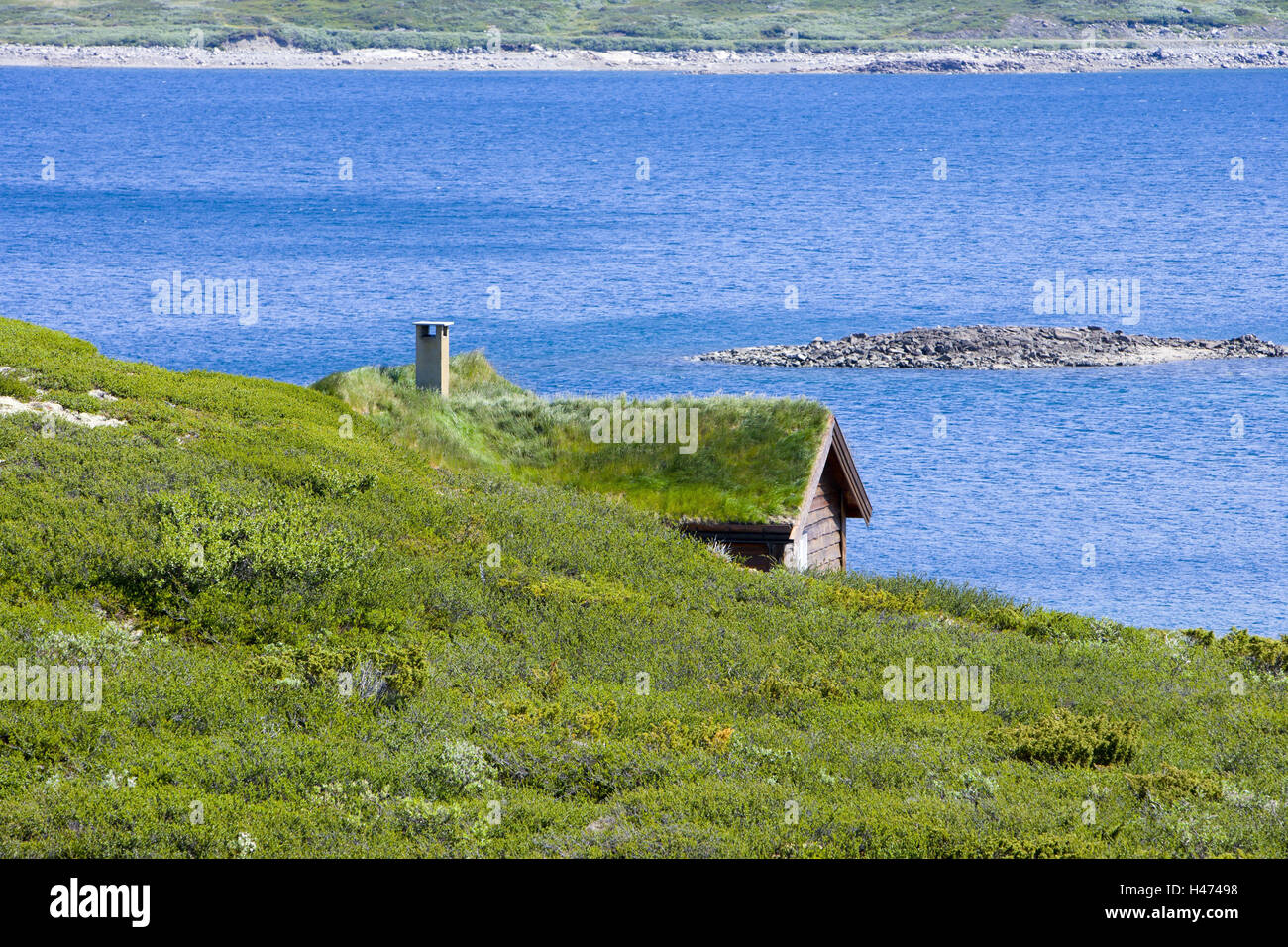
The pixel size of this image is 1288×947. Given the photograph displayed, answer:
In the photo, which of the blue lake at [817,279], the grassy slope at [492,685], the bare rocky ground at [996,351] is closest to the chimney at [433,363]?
the grassy slope at [492,685]

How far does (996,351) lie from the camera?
229 feet

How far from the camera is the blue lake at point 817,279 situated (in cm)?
4828

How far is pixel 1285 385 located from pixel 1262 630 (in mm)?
33324

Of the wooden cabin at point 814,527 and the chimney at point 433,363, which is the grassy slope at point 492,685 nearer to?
the wooden cabin at point 814,527

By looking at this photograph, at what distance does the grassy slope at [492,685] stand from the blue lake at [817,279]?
68.9ft

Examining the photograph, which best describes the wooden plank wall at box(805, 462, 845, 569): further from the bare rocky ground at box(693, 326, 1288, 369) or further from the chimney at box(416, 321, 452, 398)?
the bare rocky ground at box(693, 326, 1288, 369)

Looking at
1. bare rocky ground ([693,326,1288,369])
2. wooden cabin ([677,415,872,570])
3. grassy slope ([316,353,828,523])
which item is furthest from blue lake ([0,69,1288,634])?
grassy slope ([316,353,828,523])

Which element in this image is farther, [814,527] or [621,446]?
[814,527]

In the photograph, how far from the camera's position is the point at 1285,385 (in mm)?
65062

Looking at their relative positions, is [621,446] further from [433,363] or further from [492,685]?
[492,685]

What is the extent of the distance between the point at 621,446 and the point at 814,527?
4839mm

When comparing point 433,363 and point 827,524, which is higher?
point 433,363

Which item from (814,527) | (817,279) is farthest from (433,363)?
(817,279)
